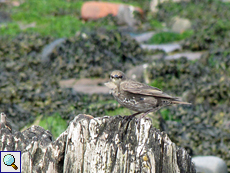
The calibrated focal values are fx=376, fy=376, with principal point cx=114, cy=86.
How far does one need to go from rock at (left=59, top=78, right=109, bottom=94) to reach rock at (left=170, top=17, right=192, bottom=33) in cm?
886

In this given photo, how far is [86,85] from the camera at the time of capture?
11.7m

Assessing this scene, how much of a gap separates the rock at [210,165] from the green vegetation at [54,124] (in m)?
2.96

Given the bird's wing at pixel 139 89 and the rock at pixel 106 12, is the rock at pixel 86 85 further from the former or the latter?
the rock at pixel 106 12

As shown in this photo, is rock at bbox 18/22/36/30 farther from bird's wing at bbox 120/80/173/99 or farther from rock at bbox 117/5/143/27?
bird's wing at bbox 120/80/173/99

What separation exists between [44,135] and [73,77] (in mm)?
8216

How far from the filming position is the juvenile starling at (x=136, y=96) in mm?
5141

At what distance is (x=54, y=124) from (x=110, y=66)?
491 centimetres

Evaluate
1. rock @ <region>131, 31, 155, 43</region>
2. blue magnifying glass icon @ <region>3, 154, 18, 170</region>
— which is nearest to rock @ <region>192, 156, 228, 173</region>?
blue magnifying glass icon @ <region>3, 154, 18, 170</region>

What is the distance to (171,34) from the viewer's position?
58.5 ft

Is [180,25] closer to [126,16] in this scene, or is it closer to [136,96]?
[126,16]

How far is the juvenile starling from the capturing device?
514 cm

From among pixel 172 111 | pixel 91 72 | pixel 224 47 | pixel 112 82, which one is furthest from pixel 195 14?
pixel 112 82

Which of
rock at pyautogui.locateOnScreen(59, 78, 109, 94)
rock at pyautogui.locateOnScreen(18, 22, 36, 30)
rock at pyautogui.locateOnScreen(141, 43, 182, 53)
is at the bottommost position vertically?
rock at pyautogui.locateOnScreen(59, 78, 109, 94)

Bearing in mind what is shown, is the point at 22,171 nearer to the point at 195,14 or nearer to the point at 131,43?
the point at 131,43
